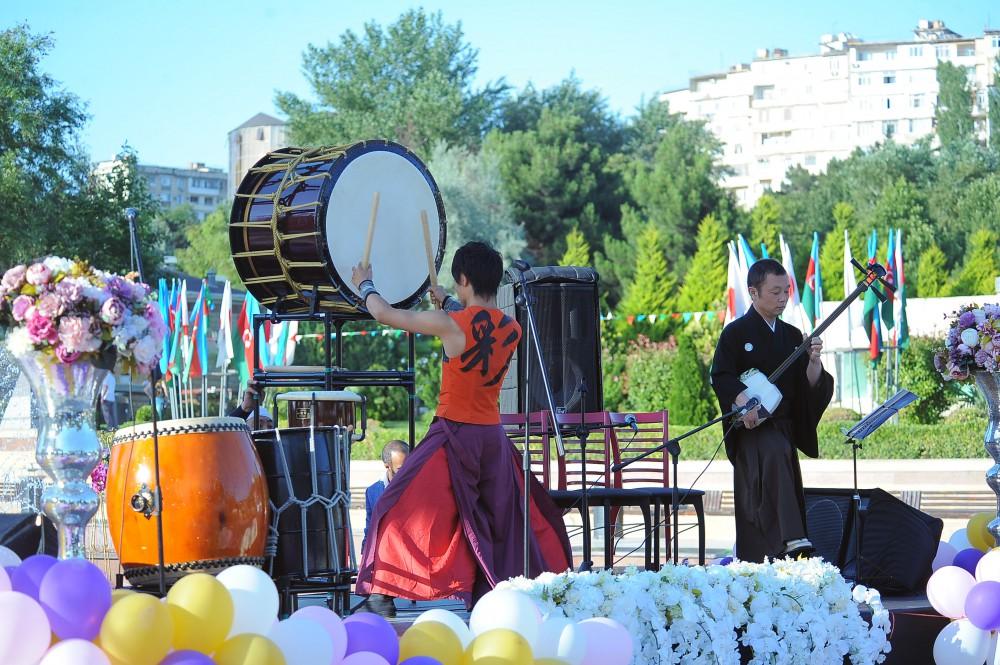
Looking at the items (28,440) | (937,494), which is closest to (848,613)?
(28,440)

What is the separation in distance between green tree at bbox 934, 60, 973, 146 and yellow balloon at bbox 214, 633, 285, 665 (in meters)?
67.8

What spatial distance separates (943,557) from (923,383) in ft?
64.6

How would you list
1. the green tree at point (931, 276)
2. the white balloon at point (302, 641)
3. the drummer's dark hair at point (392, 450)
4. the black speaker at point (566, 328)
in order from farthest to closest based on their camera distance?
the green tree at point (931, 276)
the black speaker at point (566, 328)
the drummer's dark hair at point (392, 450)
the white balloon at point (302, 641)

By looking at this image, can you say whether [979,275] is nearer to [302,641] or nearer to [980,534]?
[980,534]

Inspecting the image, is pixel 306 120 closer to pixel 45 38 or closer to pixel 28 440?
pixel 45 38

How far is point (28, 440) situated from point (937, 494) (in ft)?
35.8

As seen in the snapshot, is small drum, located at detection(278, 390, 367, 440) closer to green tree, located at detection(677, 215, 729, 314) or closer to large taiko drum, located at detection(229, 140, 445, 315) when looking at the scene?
large taiko drum, located at detection(229, 140, 445, 315)

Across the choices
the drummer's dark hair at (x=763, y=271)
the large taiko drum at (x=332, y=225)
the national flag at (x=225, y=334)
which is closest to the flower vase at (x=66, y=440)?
the large taiko drum at (x=332, y=225)

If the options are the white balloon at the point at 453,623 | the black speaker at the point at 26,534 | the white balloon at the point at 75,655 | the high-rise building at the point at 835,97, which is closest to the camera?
the white balloon at the point at 75,655

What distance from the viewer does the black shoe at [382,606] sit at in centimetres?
603

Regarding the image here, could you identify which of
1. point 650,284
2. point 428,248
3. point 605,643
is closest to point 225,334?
point 650,284

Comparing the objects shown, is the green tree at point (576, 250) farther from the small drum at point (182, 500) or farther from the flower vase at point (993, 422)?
the small drum at point (182, 500)

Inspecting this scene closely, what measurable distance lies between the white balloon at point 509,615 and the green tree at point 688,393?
21136mm

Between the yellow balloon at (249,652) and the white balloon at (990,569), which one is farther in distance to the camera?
the white balloon at (990,569)
